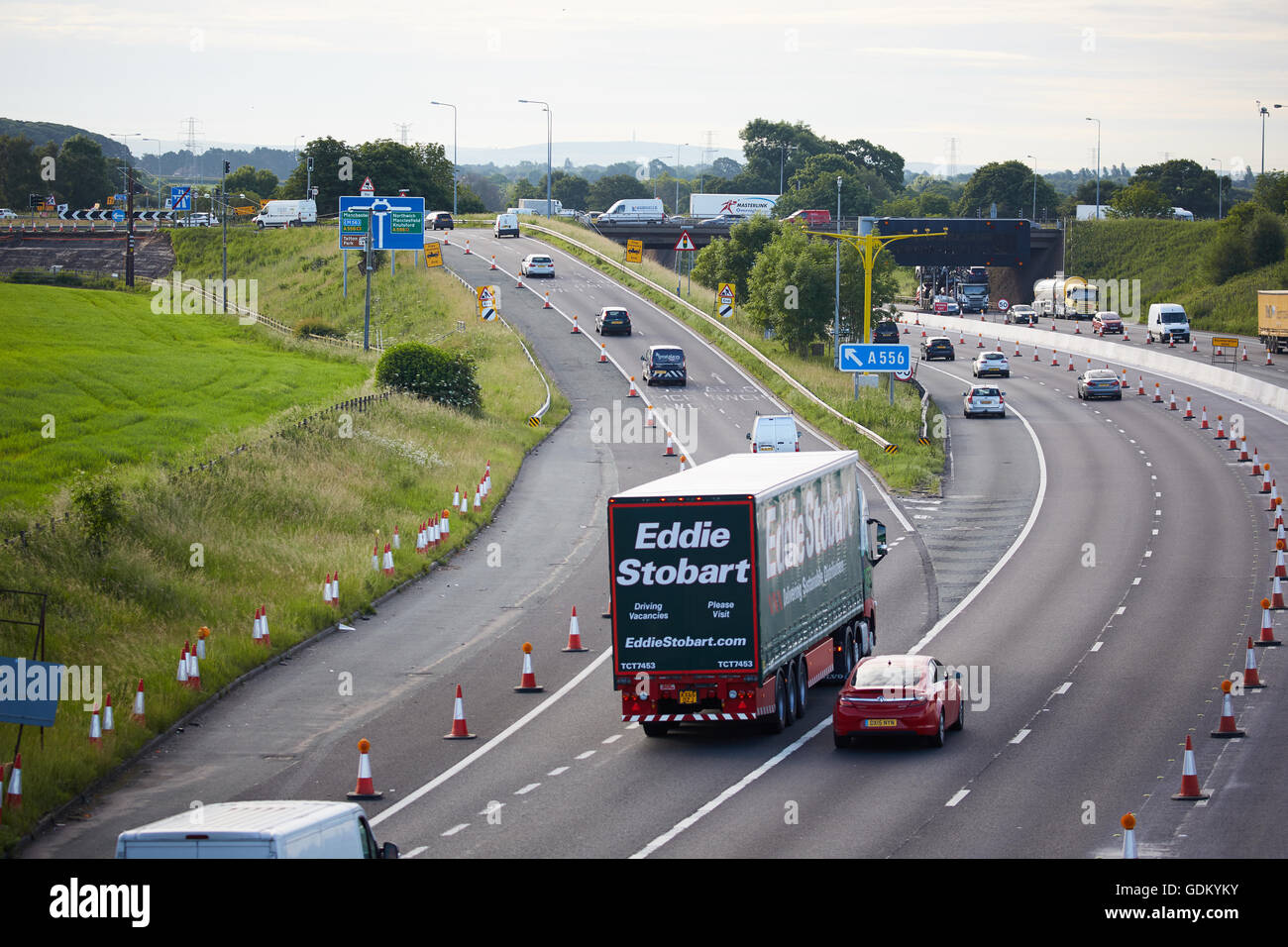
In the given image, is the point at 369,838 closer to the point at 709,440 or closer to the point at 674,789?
the point at 674,789

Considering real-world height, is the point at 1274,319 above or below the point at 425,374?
above

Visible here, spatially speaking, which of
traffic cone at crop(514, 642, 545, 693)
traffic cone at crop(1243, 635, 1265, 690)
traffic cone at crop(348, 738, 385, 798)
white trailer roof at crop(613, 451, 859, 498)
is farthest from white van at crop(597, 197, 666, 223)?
traffic cone at crop(348, 738, 385, 798)

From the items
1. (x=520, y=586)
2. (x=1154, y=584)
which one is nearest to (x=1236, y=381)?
(x=1154, y=584)

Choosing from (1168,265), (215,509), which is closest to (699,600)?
(215,509)

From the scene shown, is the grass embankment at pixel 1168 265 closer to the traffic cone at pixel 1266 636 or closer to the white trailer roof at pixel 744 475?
the traffic cone at pixel 1266 636

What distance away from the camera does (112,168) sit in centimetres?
19475

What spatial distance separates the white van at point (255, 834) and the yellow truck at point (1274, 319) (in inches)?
3084

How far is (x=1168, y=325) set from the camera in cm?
9062

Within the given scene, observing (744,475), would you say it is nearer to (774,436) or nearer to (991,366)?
(774,436)


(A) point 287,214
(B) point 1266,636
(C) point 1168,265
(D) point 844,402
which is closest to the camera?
(B) point 1266,636

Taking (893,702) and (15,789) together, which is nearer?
(15,789)

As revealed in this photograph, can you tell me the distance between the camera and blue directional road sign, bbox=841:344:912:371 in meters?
54.4

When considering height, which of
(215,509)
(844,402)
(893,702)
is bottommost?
(893,702)

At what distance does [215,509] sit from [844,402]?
30409 mm
